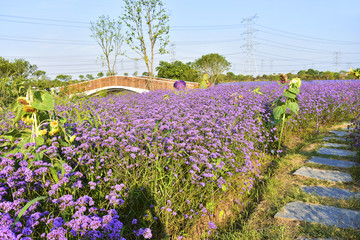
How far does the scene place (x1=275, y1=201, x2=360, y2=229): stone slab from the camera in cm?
245

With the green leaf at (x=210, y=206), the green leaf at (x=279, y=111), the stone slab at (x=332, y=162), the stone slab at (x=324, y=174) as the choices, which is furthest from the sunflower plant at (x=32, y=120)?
the stone slab at (x=332, y=162)

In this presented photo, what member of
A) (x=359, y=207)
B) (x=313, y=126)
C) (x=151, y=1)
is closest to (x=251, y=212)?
(x=359, y=207)

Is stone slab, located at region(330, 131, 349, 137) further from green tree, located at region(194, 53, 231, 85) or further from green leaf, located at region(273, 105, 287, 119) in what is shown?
Answer: green tree, located at region(194, 53, 231, 85)

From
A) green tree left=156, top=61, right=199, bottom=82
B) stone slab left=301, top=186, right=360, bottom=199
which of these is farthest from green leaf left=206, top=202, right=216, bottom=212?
green tree left=156, top=61, right=199, bottom=82

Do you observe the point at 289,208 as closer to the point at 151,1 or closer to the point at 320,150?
the point at 320,150

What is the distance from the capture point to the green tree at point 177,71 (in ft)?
Answer: 99.9

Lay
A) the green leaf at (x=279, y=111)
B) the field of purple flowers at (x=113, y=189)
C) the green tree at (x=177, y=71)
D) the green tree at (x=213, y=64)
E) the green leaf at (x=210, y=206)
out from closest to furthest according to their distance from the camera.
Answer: the field of purple flowers at (x=113, y=189) < the green leaf at (x=210, y=206) < the green leaf at (x=279, y=111) < the green tree at (x=177, y=71) < the green tree at (x=213, y=64)

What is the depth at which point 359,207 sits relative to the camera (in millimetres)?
2738

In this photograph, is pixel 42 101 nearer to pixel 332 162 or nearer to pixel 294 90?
pixel 294 90

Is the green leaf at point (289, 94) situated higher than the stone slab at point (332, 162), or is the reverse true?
the green leaf at point (289, 94)

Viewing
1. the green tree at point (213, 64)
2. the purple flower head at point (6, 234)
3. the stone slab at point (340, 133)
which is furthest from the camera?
the green tree at point (213, 64)

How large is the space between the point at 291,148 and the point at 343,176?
1593 millimetres

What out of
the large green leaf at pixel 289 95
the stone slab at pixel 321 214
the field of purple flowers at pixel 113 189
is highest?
the large green leaf at pixel 289 95

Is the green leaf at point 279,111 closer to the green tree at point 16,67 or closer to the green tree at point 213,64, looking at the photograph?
the green tree at point 16,67
